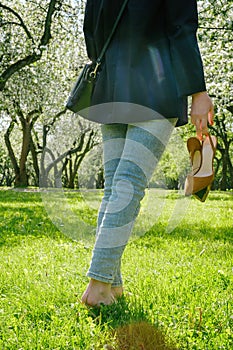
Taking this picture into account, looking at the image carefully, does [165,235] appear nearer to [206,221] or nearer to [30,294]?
[206,221]

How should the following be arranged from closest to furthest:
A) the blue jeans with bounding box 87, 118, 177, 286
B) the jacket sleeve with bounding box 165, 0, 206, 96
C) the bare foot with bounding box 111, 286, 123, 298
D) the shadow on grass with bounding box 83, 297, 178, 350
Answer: the shadow on grass with bounding box 83, 297, 178, 350 → the jacket sleeve with bounding box 165, 0, 206, 96 → the blue jeans with bounding box 87, 118, 177, 286 → the bare foot with bounding box 111, 286, 123, 298

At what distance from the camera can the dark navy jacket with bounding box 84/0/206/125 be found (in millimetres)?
2445

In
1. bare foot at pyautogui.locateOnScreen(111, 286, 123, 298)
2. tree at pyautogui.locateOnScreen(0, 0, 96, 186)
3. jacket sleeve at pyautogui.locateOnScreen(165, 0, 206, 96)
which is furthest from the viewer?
tree at pyautogui.locateOnScreen(0, 0, 96, 186)

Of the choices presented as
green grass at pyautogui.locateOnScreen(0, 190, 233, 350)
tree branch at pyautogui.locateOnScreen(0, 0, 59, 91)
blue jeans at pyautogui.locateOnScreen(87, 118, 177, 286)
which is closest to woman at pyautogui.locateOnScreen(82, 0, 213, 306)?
blue jeans at pyautogui.locateOnScreen(87, 118, 177, 286)

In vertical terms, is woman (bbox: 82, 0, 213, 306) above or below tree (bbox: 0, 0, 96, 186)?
below

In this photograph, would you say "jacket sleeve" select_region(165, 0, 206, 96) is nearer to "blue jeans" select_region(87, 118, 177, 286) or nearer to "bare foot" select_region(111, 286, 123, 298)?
"blue jeans" select_region(87, 118, 177, 286)

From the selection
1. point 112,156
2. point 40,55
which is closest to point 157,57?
point 112,156

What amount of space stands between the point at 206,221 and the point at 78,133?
27264mm

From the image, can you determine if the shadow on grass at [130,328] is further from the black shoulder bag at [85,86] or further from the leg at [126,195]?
the black shoulder bag at [85,86]

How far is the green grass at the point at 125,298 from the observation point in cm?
227

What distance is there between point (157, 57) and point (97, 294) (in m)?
1.31

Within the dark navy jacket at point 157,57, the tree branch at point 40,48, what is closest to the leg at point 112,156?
the dark navy jacket at point 157,57

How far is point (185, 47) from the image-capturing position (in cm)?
244

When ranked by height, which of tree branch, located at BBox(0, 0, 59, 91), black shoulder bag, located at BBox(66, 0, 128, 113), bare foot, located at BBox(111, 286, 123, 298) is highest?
tree branch, located at BBox(0, 0, 59, 91)
